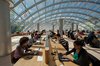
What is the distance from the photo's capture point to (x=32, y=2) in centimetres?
2812

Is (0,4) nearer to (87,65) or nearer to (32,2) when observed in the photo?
(87,65)

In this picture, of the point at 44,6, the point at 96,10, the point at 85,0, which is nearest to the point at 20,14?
the point at 44,6

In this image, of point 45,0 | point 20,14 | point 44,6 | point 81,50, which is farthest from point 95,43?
point 44,6

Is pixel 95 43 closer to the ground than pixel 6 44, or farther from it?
closer to the ground

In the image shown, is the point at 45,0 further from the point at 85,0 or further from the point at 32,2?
the point at 85,0

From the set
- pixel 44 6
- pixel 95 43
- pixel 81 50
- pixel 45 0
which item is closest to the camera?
pixel 81 50

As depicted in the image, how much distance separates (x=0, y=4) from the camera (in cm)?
327

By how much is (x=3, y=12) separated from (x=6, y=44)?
592 mm

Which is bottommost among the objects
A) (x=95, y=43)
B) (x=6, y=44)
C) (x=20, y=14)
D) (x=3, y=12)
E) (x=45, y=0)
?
(x=95, y=43)

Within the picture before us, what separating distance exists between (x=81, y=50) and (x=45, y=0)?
A: 23603 millimetres

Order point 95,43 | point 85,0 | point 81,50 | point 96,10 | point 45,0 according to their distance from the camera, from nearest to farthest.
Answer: point 81,50, point 95,43, point 45,0, point 85,0, point 96,10

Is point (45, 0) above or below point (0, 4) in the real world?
above

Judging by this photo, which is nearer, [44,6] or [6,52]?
[6,52]

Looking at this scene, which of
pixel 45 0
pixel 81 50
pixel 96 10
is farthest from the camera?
pixel 96 10
